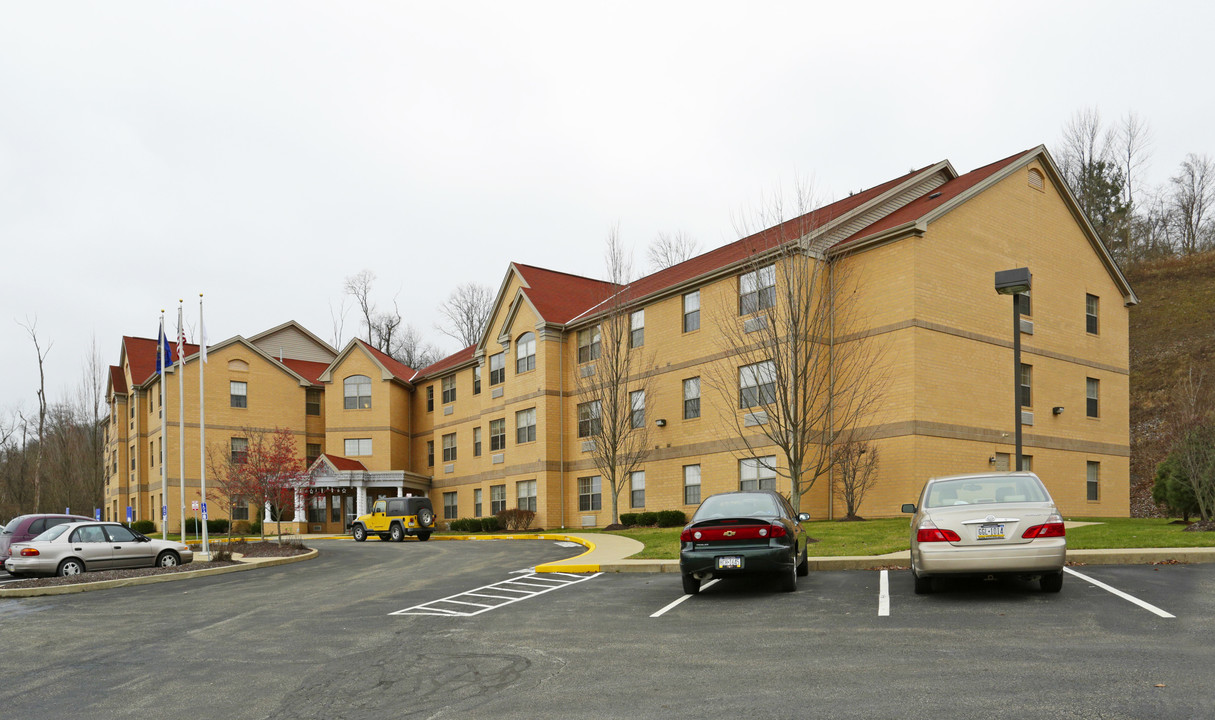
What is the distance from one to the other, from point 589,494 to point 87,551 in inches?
802

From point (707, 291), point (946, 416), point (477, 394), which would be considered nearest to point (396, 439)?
point (477, 394)

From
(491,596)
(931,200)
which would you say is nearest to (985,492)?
(491,596)

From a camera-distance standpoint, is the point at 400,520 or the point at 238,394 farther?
the point at 238,394

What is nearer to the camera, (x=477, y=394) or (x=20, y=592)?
(x=20, y=592)

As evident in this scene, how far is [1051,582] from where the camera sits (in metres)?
12.0

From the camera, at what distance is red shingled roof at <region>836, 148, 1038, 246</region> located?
96.5 feet

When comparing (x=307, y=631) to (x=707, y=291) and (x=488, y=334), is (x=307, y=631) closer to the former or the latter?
(x=707, y=291)

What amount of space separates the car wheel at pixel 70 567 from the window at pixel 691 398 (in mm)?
19479

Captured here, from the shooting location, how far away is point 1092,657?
8250 mm

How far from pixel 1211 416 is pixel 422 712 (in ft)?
76.3

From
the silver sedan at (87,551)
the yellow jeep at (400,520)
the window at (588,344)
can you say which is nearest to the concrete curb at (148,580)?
the silver sedan at (87,551)

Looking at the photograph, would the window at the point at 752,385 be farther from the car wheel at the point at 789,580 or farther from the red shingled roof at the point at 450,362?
the red shingled roof at the point at 450,362

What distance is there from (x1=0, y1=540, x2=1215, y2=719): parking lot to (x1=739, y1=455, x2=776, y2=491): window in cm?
1512

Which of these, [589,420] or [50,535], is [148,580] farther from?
[589,420]
